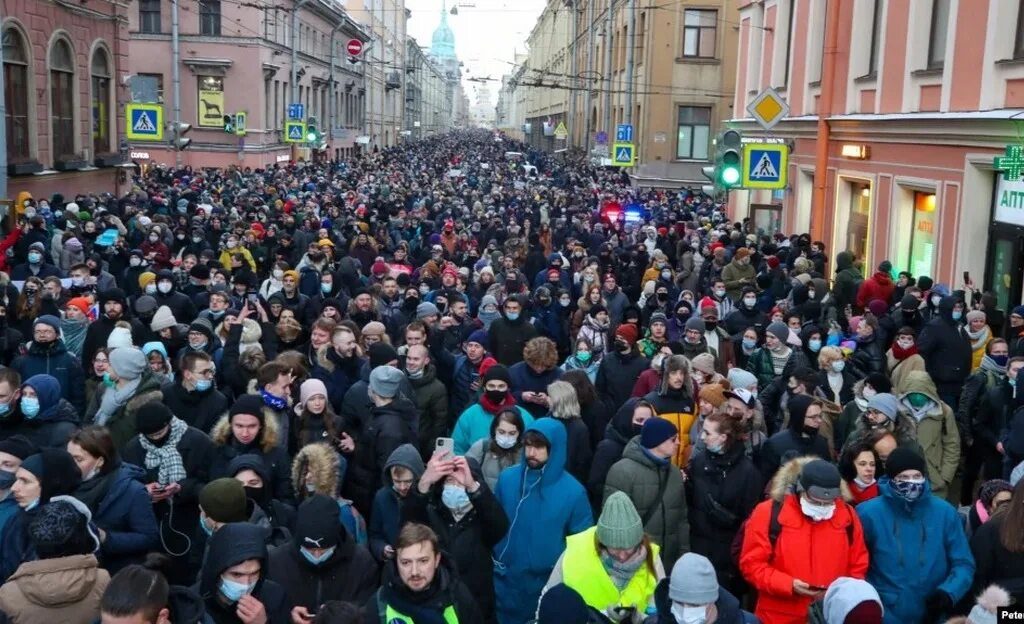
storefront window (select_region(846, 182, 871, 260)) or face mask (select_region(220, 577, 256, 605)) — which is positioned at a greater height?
storefront window (select_region(846, 182, 871, 260))

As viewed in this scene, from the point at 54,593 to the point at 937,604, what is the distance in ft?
13.0

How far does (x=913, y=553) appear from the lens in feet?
17.6

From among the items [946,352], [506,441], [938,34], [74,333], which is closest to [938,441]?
[946,352]

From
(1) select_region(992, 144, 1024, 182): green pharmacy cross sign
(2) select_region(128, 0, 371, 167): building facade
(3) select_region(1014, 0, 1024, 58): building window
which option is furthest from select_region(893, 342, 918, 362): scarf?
(2) select_region(128, 0, 371, 167): building facade

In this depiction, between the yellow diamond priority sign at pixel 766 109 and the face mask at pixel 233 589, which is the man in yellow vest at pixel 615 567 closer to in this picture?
the face mask at pixel 233 589

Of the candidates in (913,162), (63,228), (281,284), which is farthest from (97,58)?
(913,162)

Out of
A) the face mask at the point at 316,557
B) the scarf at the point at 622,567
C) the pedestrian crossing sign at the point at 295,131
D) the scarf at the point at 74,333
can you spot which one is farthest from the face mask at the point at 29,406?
the pedestrian crossing sign at the point at 295,131

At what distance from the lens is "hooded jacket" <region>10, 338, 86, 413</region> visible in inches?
329

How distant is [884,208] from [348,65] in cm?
6043

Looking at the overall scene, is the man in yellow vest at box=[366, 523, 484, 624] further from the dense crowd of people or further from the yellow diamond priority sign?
the yellow diamond priority sign

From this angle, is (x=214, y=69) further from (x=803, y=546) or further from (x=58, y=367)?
(x=803, y=546)

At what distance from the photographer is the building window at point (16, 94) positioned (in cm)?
2252

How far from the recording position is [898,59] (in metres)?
16.7

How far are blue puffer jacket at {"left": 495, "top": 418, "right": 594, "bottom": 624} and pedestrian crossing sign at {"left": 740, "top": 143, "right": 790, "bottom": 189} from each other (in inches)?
394
